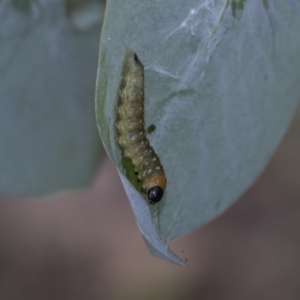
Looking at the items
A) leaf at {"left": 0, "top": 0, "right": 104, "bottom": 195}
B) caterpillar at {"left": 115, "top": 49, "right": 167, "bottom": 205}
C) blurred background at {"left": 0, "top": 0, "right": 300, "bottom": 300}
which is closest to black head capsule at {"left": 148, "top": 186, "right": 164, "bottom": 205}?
caterpillar at {"left": 115, "top": 49, "right": 167, "bottom": 205}

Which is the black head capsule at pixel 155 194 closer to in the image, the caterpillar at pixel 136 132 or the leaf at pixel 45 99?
the caterpillar at pixel 136 132

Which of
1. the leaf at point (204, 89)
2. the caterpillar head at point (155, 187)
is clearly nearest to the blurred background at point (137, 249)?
the leaf at point (204, 89)

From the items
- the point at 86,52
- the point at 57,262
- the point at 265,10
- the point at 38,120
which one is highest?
the point at 265,10

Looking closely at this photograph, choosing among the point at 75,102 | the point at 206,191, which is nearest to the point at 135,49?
the point at 206,191

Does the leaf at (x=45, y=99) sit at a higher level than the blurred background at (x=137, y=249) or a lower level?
higher

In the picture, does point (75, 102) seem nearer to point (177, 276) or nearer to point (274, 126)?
point (274, 126)

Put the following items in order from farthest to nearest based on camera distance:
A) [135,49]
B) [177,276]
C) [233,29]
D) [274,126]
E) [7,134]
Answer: [177,276] → [7,134] → [274,126] → [233,29] → [135,49]

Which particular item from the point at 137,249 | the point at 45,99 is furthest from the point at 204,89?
the point at 137,249
